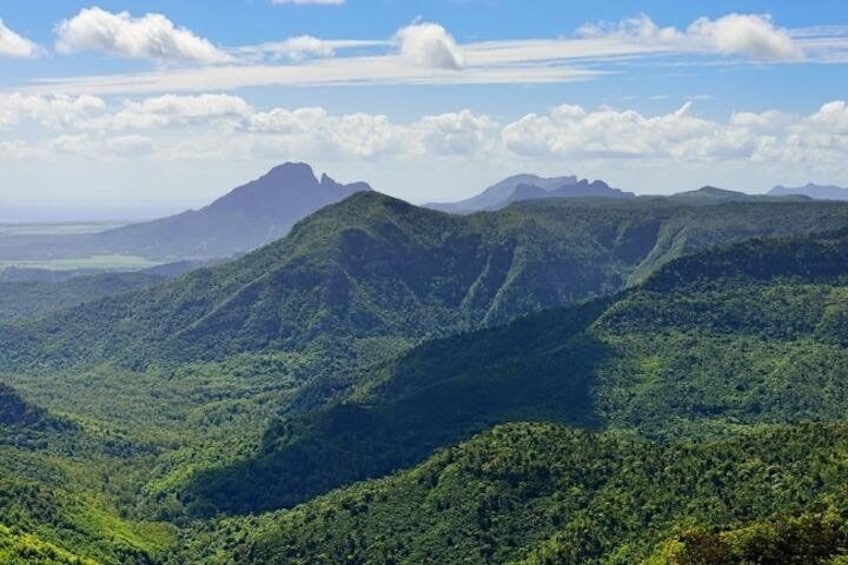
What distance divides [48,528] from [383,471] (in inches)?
2753

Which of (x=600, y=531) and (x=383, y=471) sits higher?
(x=600, y=531)

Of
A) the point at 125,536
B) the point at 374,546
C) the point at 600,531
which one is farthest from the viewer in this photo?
the point at 125,536

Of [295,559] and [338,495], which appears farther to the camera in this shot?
[338,495]

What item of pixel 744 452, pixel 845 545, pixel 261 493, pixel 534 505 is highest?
pixel 845 545

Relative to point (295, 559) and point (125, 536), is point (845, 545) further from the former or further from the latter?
point (125, 536)

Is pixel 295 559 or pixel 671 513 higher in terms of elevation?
pixel 671 513

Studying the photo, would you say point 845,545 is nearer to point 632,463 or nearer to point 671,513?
point 671,513

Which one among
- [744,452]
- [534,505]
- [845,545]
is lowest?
[534,505]

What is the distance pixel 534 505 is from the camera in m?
135

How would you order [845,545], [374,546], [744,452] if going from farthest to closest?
[374,546] < [744,452] < [845,545]

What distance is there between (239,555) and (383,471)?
53.2m

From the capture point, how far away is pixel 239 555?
148 m

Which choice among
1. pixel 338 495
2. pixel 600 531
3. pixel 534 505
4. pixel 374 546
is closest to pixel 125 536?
pixel 338 495

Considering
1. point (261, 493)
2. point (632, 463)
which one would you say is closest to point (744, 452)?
point (632, 463)
